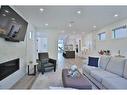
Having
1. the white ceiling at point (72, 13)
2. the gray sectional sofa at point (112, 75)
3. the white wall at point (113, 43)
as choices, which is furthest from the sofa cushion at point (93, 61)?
the white ceiling at point (72, 13)

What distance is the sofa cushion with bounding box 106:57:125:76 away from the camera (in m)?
3.82

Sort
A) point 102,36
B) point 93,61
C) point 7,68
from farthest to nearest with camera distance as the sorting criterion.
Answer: point 102,36 < point 93,61 < point 7,68

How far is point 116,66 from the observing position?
13.4 feet

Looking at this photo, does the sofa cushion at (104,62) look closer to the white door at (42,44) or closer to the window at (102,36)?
the window at (102,36)

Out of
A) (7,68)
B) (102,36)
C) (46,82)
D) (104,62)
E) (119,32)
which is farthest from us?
(102,36)

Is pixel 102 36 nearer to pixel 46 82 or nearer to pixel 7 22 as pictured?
pixel 46 82

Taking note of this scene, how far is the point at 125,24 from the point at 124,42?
0.83 metres

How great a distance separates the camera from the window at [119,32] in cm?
648

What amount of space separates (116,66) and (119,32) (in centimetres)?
353

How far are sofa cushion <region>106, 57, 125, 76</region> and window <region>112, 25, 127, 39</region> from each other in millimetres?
2556

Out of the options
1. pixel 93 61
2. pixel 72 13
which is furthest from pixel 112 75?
pixel 72 13
